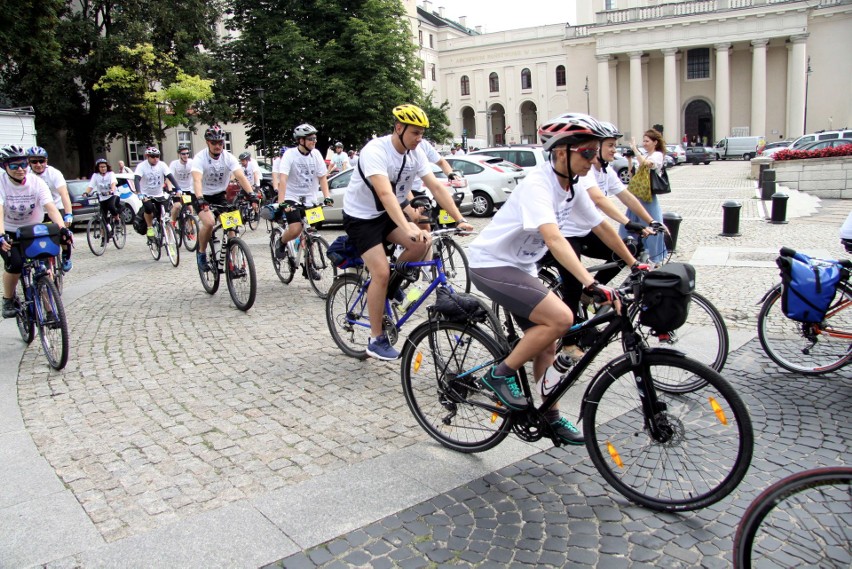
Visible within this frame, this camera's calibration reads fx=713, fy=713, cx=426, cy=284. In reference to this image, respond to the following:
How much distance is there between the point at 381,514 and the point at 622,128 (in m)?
73.9

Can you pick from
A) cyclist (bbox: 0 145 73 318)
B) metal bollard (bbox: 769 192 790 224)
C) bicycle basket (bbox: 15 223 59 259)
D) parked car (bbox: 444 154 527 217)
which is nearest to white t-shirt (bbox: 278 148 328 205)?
cyclist (bbox: 0 145 73 318)

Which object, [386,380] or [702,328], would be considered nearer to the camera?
[702,328]

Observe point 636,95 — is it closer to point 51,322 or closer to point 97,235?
point 97,235

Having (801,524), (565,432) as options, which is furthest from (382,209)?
(801,524)

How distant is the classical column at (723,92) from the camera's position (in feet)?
212

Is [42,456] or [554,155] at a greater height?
[554,155]

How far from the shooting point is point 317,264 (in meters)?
8.90

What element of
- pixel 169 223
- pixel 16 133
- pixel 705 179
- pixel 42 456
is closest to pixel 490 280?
pixel 42 456

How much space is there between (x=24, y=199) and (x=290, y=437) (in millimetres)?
4386

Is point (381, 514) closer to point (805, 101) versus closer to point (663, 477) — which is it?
point (663, 477)

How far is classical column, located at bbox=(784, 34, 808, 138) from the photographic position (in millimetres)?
61906

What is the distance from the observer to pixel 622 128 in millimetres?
72562

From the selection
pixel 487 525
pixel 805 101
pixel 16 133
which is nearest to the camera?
pixel 487 525

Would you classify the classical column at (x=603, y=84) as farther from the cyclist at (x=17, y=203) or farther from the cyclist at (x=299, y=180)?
the cyclist at (x=17, y=203)
